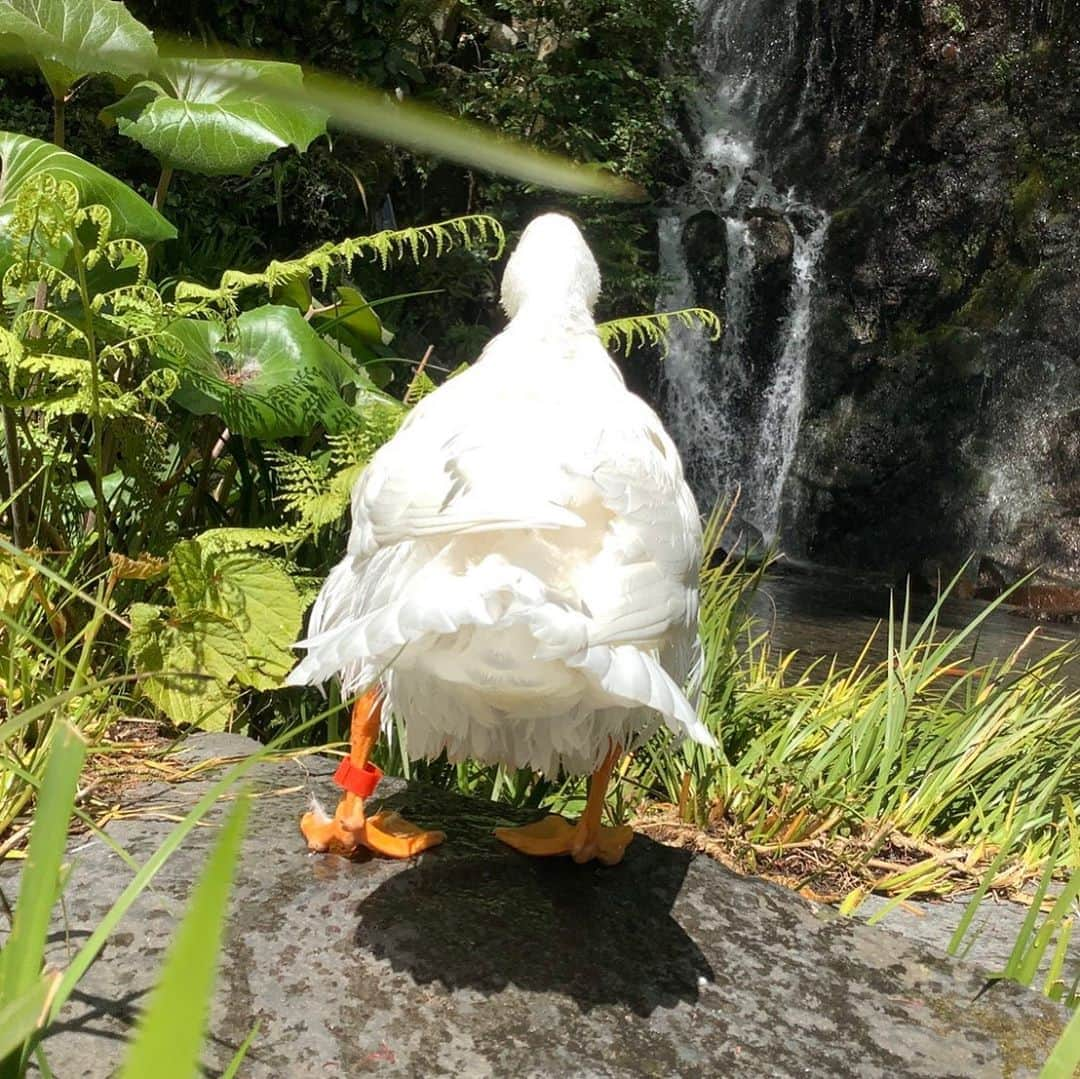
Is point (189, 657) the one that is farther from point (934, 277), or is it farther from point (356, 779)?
point (934, 277)

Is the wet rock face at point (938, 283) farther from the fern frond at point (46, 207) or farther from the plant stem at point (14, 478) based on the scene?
the fern frond at point (46, 207)

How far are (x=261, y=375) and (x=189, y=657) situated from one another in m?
0.76

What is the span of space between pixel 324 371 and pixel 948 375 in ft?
33.9

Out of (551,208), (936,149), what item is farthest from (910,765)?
(936,149)

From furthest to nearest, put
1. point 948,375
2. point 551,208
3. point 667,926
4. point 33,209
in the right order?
point 948,375 → point 551,208 → point 33,209 → point 667,926

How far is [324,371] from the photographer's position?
9.35 ft

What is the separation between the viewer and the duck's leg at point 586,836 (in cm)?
202

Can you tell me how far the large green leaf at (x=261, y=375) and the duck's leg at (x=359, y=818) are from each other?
1014 millimetres

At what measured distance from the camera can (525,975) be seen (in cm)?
165

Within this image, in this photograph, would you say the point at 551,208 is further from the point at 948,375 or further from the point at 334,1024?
the point at 334,1024

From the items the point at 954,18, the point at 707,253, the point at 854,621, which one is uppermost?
the point at 954,18

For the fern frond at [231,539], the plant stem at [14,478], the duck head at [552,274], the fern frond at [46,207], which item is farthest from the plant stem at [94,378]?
the duck head at [552,274]

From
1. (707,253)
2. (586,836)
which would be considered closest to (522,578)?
(586,836)

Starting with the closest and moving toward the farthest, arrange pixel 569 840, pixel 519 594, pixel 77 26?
1. pixel 519 594
2. pixel 569 840
3. pixel 77 26
